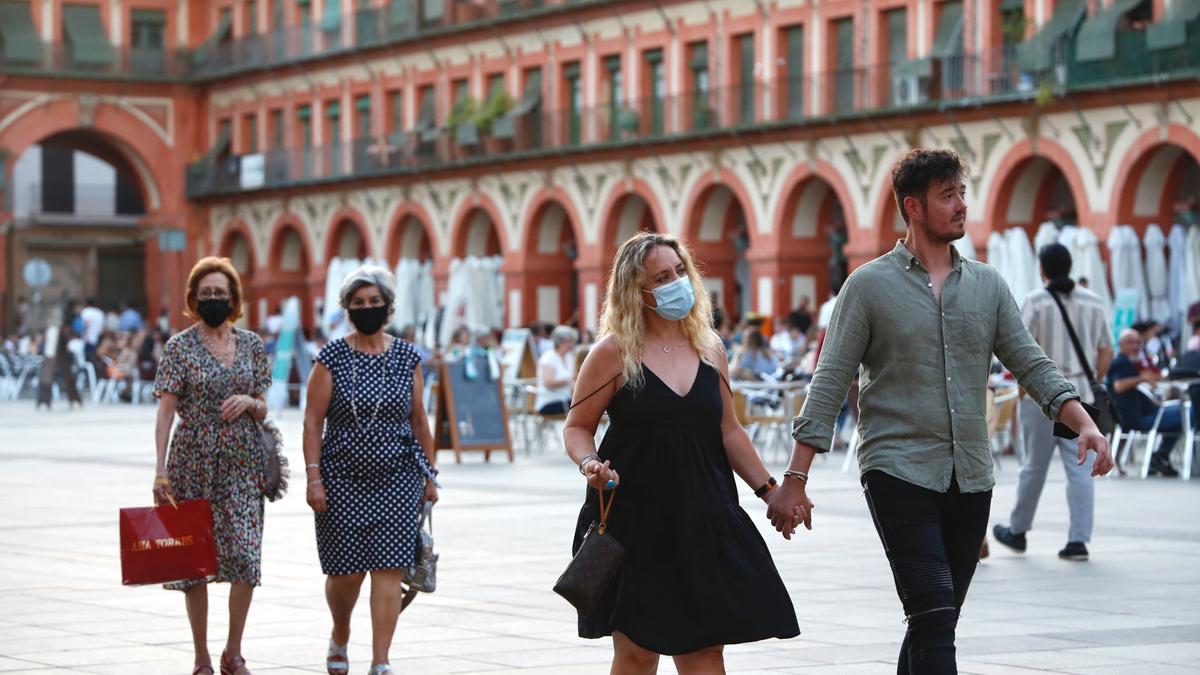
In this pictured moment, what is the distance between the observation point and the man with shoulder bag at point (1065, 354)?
13.3 m

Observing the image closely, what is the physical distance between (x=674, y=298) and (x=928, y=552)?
3.63ft

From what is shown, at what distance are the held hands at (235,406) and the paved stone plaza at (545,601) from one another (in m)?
1.06

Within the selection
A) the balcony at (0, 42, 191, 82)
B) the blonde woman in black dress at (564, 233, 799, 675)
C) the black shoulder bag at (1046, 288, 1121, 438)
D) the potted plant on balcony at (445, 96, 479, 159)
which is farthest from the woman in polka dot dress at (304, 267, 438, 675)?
the balcony at (0, 42, 191, 82)

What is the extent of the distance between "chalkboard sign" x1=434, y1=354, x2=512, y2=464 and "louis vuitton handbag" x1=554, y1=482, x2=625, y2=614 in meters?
17.0

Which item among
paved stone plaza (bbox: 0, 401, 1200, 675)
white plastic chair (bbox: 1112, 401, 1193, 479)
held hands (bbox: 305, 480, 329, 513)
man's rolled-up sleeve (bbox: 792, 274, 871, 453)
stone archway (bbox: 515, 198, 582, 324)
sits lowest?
paved stone plaza (bbox: 0, 401, 1200, 675)

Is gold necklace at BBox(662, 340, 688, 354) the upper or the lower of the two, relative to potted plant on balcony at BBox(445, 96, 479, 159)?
lower

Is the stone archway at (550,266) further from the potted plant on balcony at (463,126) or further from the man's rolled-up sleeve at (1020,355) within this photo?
the man's rolled-up sleeve at (1020,355)

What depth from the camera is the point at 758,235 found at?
46094mm

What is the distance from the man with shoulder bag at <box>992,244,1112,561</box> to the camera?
43.5 feet

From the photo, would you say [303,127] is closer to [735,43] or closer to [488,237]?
[488,237]

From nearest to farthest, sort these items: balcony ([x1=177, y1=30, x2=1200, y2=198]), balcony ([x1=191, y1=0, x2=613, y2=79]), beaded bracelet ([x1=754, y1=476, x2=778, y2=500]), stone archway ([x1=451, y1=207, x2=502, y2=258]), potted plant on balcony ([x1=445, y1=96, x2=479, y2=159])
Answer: beaded bracelet ([x1=754, y1=476, x2=778, y2=500])
balcony ([x1=177, y1=30, x2=1200, y2=198])
balcony ([x1=191, y1=0, x2=613, y2=79])
potted plant on balcony ([x1=445, y1=96, x2=479, y2=159])
stone archway ([x1=451, y1=207, x2=502, y2=258])

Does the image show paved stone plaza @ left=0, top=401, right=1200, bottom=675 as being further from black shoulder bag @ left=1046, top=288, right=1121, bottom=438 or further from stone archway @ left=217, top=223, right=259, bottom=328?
stone archway @ left=217, top=223, right=259, bottom=328

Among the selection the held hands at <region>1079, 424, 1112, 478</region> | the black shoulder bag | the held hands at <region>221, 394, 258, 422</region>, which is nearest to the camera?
the held hands at <region>1079, 424, 1112, 478</region>

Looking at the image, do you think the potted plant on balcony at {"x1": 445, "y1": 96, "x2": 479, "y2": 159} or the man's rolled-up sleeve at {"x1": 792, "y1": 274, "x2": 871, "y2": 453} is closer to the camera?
the man's rolled-up sleeve at {"x1": 792, "y1": 274, "x2": 871, "y2": 453}
